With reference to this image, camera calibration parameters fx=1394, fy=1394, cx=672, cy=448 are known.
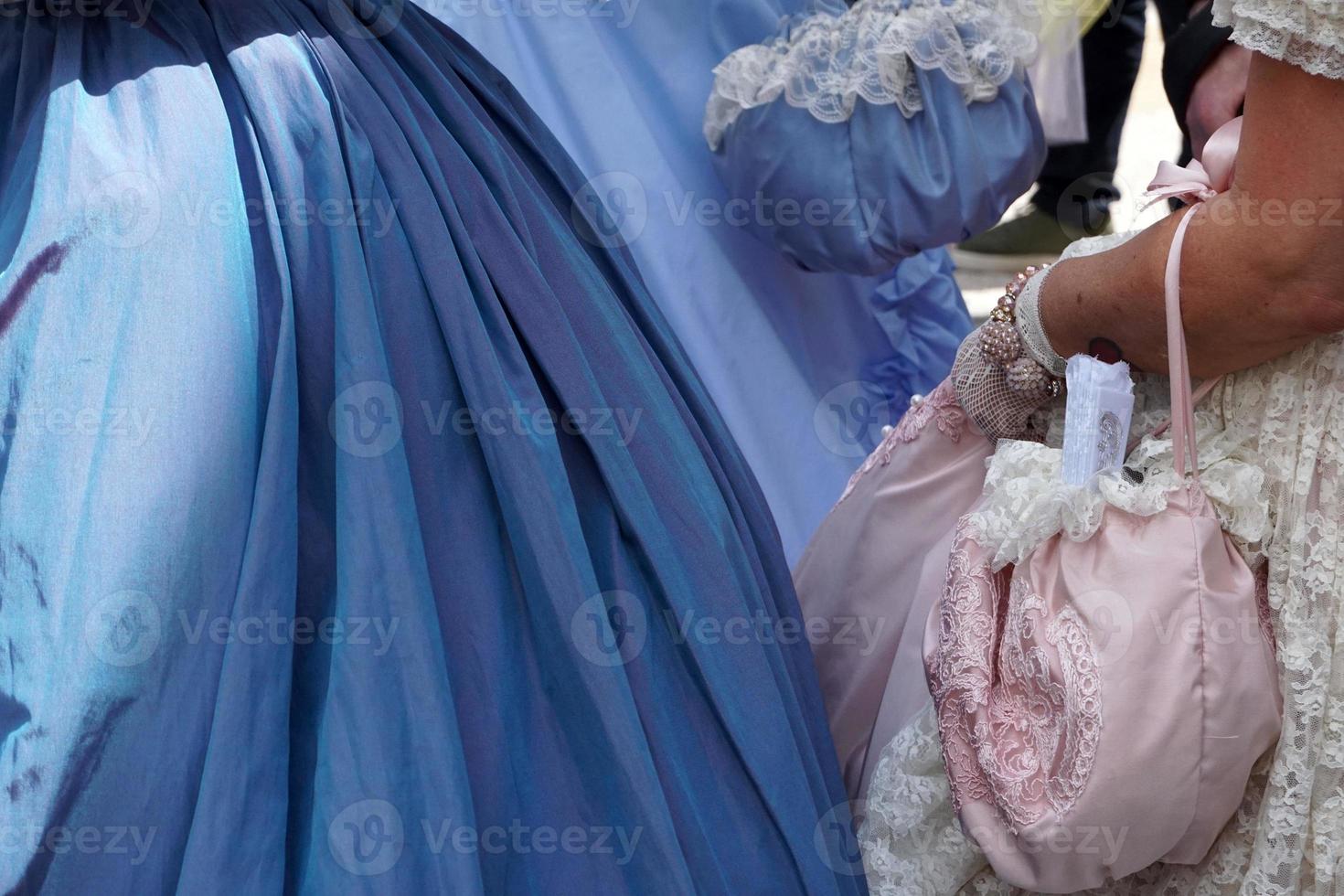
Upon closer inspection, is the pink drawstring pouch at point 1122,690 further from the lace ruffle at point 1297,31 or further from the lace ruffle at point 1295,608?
the lace ruffle at point 1297,31

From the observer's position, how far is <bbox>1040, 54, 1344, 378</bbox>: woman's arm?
0.80 metres

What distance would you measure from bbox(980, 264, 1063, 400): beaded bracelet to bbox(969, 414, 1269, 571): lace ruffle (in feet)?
0.22

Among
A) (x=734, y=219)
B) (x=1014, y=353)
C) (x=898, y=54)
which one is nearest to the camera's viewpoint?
(x=1014, y=353)

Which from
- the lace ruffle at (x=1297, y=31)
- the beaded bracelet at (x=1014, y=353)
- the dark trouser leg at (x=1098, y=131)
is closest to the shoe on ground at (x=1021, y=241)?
the dark trouser leg at (x=1098, y=131)

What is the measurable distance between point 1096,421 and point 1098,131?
2.29 metres

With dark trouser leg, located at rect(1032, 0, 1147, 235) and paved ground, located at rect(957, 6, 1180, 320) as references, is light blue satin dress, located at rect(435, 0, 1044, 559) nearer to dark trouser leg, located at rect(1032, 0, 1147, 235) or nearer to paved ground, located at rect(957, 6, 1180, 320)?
paved ground, located at rect(957, 6, 1180, 320)

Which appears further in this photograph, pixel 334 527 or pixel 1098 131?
pixel 1098 131

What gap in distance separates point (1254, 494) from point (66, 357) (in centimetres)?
75

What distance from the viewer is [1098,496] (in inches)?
35.7

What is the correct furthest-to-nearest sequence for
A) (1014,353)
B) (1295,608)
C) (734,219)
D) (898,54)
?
(734,219), (898,54), (1014,353), (1295,608)

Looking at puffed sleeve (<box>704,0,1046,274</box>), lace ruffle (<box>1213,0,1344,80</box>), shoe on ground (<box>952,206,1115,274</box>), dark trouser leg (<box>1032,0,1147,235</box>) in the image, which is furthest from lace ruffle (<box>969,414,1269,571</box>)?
shoe on ground (<box>952,206,1115,274</box>)

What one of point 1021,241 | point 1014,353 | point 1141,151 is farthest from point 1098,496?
point 1141,151

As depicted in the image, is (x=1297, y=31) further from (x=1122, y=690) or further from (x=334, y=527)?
(x=334, y=527)

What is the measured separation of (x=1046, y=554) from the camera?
93 centimetres
